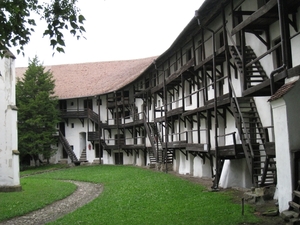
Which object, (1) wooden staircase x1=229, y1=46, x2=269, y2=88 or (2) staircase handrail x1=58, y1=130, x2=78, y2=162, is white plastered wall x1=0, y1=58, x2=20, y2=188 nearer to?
(1) wooden staircase x1=229, y1=46, x2=269, y2=88

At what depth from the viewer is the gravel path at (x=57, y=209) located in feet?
40.2

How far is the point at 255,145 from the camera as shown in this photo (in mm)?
14469

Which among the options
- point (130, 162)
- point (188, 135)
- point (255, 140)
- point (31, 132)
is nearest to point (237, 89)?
point (255, 140)

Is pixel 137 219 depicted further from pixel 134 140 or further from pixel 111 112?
pixel 111 112

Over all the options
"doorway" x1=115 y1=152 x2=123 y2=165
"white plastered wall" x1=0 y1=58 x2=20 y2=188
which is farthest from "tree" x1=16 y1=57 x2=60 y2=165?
"white plastered wall" x1=0 y1=58 x2=20 y2=188

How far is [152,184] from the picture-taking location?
62.1 ft

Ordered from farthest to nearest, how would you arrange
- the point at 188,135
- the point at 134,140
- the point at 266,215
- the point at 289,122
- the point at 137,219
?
1. the point at 134,140
2. the point at 188,135
3. the point at 137,219
4. the point at 266,215
5. the point at 289,122

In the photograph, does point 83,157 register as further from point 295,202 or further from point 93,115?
point 295,202

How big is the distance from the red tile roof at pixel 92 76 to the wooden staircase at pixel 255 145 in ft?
78.0

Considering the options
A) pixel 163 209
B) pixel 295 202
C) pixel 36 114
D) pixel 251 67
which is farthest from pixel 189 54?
pixel 36 114

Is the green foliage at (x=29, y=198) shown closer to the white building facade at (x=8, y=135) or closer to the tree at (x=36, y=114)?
the white building facade at (x=8, y=135)

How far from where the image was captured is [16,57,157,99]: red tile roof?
4134cm

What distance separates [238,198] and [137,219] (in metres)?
4.18

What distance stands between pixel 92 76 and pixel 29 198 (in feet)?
102
